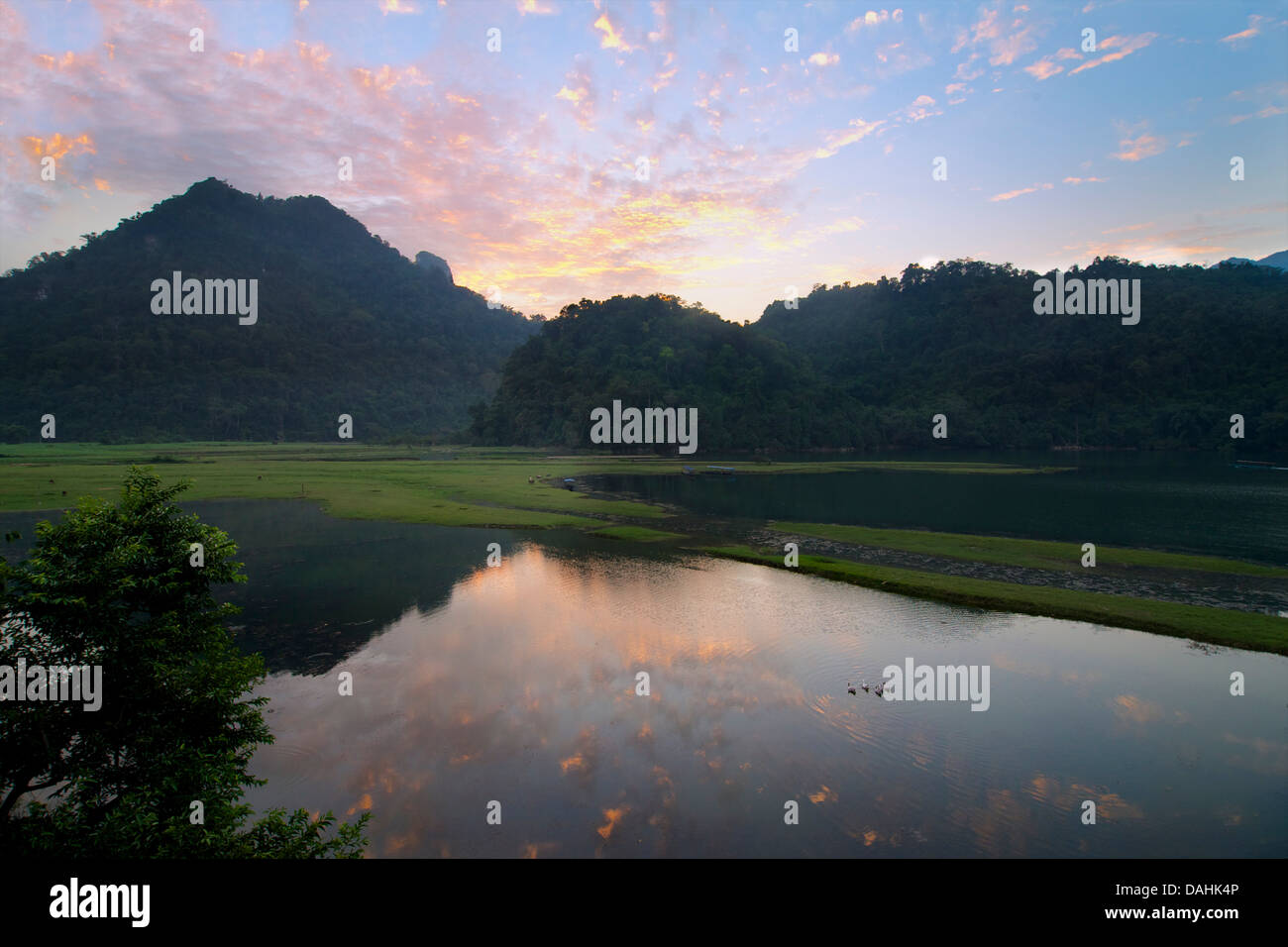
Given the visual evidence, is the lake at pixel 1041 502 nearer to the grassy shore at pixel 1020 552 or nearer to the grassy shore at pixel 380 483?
the grassy shore at pixel 1020 552

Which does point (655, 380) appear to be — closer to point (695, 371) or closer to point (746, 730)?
point (695, 371)

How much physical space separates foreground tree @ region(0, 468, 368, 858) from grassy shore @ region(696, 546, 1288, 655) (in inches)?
917

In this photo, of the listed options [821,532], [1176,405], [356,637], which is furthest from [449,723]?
[1176,405]

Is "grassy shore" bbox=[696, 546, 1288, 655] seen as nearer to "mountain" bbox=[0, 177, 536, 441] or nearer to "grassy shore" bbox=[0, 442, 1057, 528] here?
"grassy shore" bbox=[0, 442, 1057, 528]

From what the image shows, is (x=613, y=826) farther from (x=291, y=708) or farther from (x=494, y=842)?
(x=291, y=708)

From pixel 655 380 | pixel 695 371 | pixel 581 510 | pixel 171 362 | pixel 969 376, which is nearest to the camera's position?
pixel 581 510

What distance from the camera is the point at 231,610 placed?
11.4 m

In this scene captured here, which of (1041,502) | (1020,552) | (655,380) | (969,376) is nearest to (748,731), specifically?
(1020,552)

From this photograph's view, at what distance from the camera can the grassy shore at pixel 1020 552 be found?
30.5 m

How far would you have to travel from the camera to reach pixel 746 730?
48.1 ft

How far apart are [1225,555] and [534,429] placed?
408 feet

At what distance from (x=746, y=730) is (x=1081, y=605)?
54.3 feet

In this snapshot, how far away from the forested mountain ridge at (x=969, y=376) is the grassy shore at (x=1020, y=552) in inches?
3884

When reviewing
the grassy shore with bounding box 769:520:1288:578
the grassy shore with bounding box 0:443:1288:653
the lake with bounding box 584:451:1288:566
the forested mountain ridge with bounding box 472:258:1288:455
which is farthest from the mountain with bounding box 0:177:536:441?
the grassy shore with bounding box 769:520:1288:578
